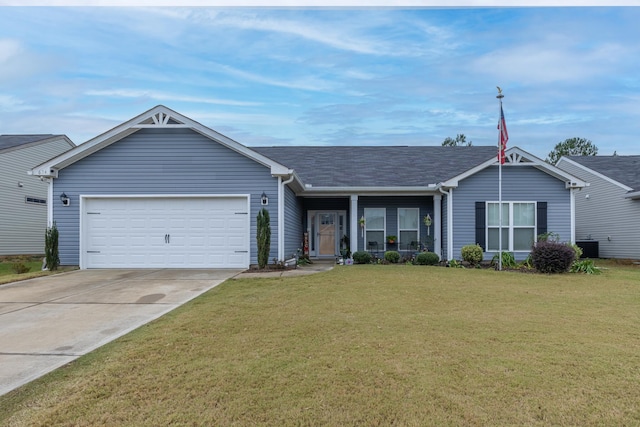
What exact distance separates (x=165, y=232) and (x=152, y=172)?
1.82 m

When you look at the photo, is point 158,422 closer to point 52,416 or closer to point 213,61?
point 52,416

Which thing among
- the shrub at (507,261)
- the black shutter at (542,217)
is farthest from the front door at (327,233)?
the black shutter at (542,217)

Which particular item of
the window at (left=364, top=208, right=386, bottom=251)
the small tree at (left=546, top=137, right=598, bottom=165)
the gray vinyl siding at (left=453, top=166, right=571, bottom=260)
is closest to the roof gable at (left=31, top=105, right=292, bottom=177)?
the window at (left=364, top=208, right=386, bottom=251)

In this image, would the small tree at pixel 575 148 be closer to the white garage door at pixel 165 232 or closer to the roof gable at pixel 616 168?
the roof gable at pixel 616 168

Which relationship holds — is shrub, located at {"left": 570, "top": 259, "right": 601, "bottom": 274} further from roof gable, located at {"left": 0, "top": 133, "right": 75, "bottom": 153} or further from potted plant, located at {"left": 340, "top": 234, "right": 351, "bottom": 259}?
roof gable, located at {"left": 0, "top": 133, "right": 75, "bottom": 153}

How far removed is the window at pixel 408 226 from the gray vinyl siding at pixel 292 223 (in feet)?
12.7

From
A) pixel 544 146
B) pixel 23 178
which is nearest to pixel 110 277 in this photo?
pixel 23 178

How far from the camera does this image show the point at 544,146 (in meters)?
45.3

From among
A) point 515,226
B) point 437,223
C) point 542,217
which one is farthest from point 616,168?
point 437,223

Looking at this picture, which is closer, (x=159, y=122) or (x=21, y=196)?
(x=159, y=122)

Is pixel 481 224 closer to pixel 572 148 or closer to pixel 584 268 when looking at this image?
pixel 584 268

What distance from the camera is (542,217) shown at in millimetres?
14273

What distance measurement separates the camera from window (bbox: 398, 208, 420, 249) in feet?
52.0

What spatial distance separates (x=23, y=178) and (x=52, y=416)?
20622mm
